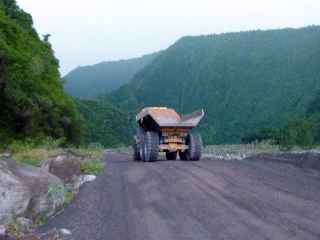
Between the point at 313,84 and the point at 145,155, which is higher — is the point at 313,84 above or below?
above

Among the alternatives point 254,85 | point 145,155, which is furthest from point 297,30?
point 145,155

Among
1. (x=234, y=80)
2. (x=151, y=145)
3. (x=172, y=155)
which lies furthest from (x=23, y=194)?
(x=234, y=80)

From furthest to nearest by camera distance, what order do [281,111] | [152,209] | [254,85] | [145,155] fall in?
[254,85]
[281,111]
[145,155]
[152,209]

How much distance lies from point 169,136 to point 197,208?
15002mm

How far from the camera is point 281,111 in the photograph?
10175cm

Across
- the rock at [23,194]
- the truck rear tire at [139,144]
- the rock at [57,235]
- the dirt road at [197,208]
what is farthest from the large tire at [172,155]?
the rock at [57,235]

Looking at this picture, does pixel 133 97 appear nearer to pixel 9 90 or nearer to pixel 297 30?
pixel 297 30

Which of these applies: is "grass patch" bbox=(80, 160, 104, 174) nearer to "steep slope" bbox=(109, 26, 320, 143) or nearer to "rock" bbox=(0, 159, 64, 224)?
"rock" bbox=(0, 159, 64, 224)

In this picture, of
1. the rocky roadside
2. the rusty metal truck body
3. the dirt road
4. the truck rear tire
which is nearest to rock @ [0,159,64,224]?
the rocky roadside

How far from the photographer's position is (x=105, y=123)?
87.1 meters

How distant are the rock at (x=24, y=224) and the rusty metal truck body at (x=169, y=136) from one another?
1482 centimetres

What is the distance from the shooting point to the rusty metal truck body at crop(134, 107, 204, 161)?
25328 mm

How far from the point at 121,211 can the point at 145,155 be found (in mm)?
14275

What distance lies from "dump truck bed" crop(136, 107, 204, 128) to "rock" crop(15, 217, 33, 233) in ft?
50.3
